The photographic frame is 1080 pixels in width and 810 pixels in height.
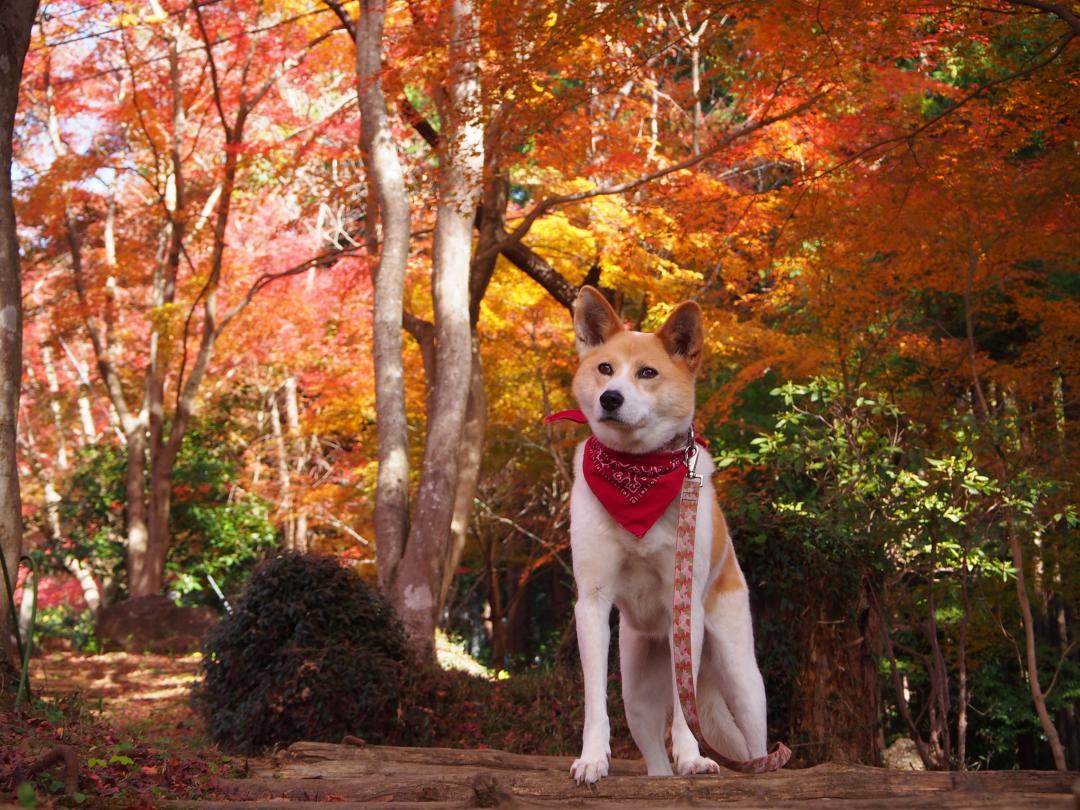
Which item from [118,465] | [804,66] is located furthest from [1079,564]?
[118,465]

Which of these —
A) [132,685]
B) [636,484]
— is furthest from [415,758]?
[132,685]

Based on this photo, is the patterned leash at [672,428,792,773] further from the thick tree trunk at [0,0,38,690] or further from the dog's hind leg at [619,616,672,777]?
the thick tree trunk at [0,0,38,690]

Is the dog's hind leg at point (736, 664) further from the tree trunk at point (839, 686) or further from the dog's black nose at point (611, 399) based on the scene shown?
the tree trunk at point (839, 686)

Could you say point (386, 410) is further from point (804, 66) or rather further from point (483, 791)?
point (483, 791)

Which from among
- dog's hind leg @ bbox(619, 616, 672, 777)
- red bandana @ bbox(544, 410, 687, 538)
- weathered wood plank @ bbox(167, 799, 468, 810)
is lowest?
weathered wood plank @ bbox(167, 799, 468, 810)

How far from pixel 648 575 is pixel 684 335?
832 mm

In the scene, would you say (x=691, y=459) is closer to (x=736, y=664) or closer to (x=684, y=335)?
(x=684, y=335)

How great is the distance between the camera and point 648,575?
12.1 ft

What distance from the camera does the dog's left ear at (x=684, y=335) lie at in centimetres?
365

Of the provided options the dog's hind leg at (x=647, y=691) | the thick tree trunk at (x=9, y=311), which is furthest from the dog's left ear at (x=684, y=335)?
the thick tree trunk at (x=9, y=311)

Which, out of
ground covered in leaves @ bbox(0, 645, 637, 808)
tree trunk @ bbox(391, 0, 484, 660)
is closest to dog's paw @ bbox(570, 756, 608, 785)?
ground covered in leaves @ bbox(0, 645, 637, 808)

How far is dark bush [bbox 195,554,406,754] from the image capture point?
6.55 metres

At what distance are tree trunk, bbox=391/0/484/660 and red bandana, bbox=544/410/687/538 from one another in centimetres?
522

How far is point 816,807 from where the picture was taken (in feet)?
8.09
